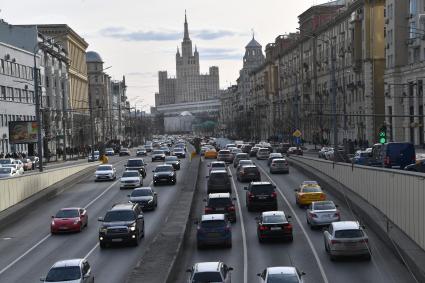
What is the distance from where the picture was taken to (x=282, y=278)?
61.5 feet

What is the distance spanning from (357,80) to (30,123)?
44.2m

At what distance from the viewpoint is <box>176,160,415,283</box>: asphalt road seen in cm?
2381

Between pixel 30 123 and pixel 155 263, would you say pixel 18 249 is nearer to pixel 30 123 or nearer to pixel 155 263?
pixel 155 263

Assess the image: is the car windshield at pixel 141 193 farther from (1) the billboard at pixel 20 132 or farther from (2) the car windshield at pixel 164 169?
(1) the billboard at pixel 20 132

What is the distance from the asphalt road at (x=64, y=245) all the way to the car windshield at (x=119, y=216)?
1189 millimetres

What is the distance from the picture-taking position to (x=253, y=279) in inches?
938

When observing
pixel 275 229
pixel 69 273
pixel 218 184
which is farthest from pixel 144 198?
pixel 69 273

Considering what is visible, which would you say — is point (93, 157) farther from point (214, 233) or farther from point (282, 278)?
point (282, 278)

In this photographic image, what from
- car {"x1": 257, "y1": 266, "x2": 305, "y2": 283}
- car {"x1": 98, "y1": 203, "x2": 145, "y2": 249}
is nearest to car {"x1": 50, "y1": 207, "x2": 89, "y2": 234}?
car {"x1": 98, "y1": 203, "x2": 145, "y2": 249}

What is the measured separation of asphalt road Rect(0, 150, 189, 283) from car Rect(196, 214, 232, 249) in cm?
250

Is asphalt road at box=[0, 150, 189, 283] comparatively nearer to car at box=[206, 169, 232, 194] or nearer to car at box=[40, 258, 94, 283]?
car at box=[206, 169, 232, 194]

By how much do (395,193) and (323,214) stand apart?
3.77 m

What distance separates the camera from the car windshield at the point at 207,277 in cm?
1925

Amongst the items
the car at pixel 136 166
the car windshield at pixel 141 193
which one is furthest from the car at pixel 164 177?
the car windshield at pixel 141 193
